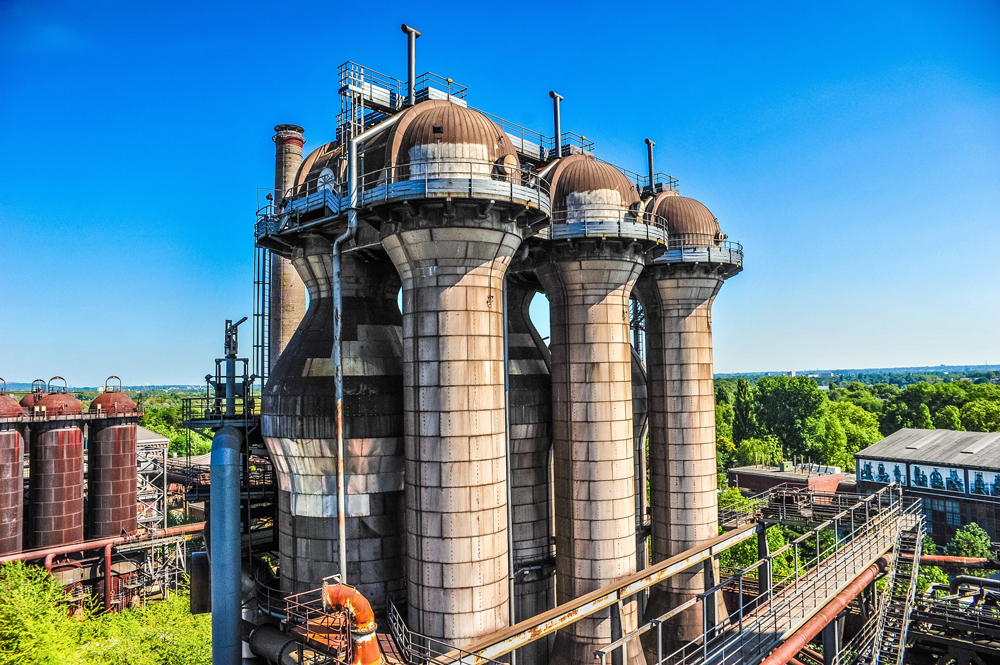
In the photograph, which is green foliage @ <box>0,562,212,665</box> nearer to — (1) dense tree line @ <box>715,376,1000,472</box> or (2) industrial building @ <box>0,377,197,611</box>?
(2) industrial building @ <box>0,377,197,611</box>

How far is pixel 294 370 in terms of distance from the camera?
23.2m

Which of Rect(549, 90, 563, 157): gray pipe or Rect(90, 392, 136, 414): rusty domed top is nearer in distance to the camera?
Rect(549, 90, 563, 157): gray pipe

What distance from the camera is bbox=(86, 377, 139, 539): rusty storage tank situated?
4678 cm

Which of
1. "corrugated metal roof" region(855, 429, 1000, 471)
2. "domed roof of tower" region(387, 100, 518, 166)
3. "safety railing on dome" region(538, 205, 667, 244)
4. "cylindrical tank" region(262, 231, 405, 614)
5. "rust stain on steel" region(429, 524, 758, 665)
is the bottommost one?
"corrugated metal roof" region(855, 429, 1000, 471)

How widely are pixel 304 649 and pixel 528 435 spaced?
477 inches

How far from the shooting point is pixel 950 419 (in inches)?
3807

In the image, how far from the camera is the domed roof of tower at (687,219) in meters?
32.9

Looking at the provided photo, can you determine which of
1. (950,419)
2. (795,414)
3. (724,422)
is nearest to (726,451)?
(724,422)

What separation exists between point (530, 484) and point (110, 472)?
36.6 meters

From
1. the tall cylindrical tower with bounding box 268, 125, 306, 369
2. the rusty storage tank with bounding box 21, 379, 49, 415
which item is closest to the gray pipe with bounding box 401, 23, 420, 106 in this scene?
the tall cylindrical tower with bounding box 268, 125, 306, 369

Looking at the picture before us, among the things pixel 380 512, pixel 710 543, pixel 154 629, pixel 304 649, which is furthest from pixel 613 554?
pixel 154 629

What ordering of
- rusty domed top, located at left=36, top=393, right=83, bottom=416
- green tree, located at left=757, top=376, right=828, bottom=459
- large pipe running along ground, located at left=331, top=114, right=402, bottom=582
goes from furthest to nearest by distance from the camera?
green tree, located at left=757, top=376, right=828, bottom=459, rusty domed top, located at left=36, top=393, right=83, bottom=416, large pipe running along ground, located at left=331, top=114, right=402, bottom=582

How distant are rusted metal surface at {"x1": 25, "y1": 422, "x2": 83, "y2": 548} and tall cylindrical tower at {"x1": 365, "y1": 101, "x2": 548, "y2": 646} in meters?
36.4

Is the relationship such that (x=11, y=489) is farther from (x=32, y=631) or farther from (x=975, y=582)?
(x=975, y=582)
